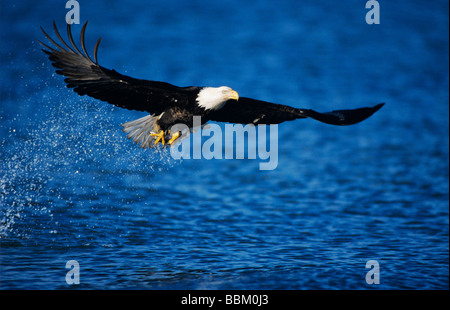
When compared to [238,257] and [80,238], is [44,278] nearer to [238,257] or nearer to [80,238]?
[80,238]

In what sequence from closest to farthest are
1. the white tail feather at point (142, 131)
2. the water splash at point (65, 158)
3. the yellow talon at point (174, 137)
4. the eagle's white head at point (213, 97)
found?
the eagle's white head at point (213, 97), the yellow talon at point (174, 137), the white tail feather at point (142, 131), the water splash at point (65, 158)

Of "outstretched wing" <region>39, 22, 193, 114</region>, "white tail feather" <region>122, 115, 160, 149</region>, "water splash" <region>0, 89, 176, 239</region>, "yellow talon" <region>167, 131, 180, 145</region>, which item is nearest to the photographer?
"outstretched wing" <region>39, 22, 193, 114</region>

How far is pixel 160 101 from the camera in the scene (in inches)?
220

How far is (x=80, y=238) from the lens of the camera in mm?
5840

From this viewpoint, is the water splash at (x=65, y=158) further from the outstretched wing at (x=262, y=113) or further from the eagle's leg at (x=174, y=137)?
the outstretched wing at (x=262, y=113)

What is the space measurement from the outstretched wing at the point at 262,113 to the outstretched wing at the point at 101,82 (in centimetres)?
58

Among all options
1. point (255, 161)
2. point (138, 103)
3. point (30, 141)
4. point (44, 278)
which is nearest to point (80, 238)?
point (44, 278)

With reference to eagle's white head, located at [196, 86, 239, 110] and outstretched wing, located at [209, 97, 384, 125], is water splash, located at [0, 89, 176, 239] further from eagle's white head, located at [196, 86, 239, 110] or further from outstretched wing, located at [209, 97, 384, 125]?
eagle's white head, located at [196, 86, 239, 110]

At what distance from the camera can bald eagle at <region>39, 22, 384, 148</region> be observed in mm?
5035

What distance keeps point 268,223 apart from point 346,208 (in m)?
1.23

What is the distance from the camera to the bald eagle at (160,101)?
504 cm

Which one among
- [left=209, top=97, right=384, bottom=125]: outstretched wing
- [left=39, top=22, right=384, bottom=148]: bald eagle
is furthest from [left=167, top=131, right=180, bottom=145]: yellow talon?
[left=209, top=97, right=384, bottom=125]: outstretched wing

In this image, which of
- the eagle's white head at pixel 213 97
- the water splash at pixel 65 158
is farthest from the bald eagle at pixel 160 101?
the water splash at pixel 65 158

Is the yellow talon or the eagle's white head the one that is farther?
the yellow talon
